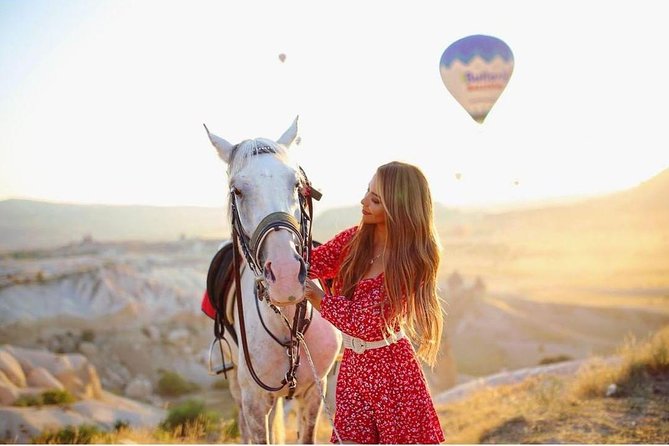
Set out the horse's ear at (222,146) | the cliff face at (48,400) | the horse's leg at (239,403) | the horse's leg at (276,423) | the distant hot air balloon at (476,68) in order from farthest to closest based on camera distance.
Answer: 1. the cliff face at (48,400)
2. the distant hot air balloon at (476,68)
3. the horse's leg at (239,403)
4. the horse's leg at (276,423)
5. the horse's ear at (222,146)

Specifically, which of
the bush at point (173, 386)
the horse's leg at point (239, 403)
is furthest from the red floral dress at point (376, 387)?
the bush at point (173, 386)

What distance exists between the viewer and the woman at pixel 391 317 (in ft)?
7.68

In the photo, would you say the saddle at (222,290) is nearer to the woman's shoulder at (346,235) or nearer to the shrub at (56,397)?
the woman's shoulder at (346,235)

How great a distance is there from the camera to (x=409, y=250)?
237 centimetres

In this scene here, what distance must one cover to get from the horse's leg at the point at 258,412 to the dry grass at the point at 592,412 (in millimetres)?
3653

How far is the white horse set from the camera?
2.25 m

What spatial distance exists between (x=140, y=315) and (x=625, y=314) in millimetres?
32338

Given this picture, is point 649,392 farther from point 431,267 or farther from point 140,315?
point 140,315

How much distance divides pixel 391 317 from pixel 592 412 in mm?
5062

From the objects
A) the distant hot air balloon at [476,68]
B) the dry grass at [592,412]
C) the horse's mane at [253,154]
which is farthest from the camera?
the distant hot air balloon at [476,68]

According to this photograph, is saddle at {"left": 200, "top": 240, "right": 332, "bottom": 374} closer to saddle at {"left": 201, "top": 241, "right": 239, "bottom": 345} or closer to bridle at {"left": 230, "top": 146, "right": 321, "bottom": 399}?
saddle at {"left": 201, "top": 241, "right": 239, "bottom": 345}

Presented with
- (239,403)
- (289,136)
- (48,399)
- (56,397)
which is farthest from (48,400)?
(289,136)

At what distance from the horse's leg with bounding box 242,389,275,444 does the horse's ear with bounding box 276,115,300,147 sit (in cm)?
142

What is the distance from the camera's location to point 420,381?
2461 millimetres
